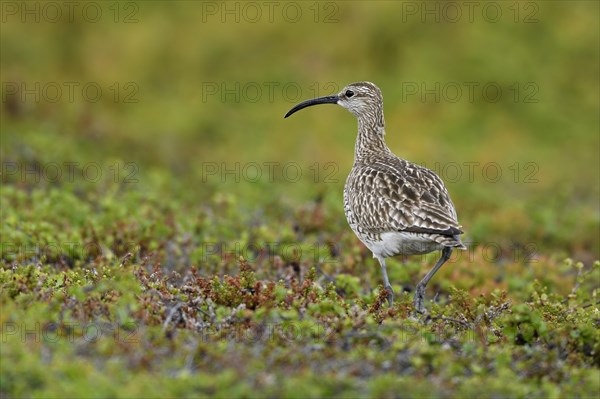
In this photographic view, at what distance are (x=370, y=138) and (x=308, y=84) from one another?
1086cm

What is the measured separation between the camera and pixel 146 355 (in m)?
6.64

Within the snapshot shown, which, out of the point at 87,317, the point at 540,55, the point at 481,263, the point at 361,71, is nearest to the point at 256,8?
the point at 361,71

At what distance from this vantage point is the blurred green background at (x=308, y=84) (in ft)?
68.3

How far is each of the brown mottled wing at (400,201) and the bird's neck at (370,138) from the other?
991 millimetres

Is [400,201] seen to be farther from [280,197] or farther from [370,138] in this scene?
[280,197]

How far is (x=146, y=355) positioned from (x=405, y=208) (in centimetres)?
394

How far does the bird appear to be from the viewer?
9.45 m

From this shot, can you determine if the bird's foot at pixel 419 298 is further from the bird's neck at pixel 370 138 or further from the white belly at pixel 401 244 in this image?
the bird's neck at pixel 370 138

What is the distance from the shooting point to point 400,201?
991 centimetres

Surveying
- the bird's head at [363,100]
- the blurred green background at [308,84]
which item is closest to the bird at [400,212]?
Result: the bird's head at [363,100]

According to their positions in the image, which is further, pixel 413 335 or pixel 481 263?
pixel 481 263

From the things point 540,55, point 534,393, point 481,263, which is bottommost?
point 481,263

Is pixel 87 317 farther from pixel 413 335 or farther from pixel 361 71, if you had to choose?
pixel 361 71

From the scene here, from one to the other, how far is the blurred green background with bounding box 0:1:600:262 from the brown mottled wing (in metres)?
8.26
